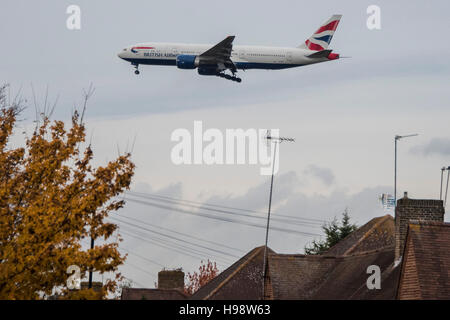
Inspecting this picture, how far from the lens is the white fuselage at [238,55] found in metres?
85.1

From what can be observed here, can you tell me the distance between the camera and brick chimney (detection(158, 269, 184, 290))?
2499 inches

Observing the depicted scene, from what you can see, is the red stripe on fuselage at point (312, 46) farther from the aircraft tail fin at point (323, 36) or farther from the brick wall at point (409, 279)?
the brick wall at point (409, 279)

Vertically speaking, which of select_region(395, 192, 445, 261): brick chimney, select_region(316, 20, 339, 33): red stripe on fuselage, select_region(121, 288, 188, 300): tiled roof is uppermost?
select_region(316, 20, 339, 33): red stripe on fuselage

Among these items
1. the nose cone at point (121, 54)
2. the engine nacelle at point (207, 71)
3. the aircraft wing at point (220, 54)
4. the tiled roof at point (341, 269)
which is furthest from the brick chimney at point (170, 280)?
the nose cone at point (121, 54)

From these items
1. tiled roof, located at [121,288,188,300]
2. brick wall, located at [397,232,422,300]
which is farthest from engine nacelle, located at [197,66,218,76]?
brick wall, located at [397,232,422,300]

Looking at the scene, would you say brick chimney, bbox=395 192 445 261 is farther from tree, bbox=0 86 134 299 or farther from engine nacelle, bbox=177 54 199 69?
engine nacelle, bbox=177 54 199 69

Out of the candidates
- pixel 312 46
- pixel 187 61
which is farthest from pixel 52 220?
pixel 312 46

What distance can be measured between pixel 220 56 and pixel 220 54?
29cm

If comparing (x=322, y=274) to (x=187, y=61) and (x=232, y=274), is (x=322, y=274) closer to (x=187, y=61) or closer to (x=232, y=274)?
(x=232, y=274)

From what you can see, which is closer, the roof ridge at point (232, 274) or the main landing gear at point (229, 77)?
the roof ridge at point (232, 274)

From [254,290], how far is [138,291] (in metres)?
10.6

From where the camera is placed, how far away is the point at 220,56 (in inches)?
3258

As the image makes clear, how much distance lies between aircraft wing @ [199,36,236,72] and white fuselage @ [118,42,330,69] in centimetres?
372

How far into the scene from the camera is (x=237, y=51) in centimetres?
8831
